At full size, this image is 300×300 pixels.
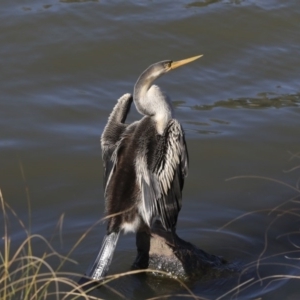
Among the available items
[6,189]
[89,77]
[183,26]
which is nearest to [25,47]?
[89,77]

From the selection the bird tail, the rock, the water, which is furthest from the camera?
the water

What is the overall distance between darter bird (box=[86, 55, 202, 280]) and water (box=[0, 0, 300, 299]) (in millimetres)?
448

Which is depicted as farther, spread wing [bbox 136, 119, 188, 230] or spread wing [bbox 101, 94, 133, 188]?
spread wing [bbox 101, 94, 133, 188]

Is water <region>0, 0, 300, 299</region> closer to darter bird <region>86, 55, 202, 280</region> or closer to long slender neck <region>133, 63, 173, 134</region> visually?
darter bird <region>86, 55, 202, 280</region>

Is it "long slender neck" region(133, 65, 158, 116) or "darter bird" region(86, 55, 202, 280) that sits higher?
"long slender neck" region(133, 65, 158, 116)

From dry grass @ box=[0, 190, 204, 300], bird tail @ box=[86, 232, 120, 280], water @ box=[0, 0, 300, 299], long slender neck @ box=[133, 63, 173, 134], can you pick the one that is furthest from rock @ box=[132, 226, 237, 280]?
long slender neck @ box=[133, 63, 173, 134]

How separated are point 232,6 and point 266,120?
2674 mm

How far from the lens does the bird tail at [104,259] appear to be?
548 centimetres

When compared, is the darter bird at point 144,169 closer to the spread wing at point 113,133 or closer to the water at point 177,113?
the spread wing at point 113,133

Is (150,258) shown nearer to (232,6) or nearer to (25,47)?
(25,47)

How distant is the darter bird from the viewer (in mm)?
5523

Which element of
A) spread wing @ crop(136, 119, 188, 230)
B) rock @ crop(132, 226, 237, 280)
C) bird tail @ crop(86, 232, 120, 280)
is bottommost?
rock @ crop(132, 226, 237, 280)

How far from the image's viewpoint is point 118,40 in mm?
9617

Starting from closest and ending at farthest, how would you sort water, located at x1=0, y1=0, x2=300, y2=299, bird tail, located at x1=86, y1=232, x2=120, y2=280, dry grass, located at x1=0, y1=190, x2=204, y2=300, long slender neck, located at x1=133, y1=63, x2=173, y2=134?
dry grass, located at x1=0, y1=190, x2=204, y2=300, bird tail, located at x1=86, y1=232, x2=120, y2=280, long slender neck, located at x1=133, y1=63, x2=173, y2=134, water, located at x1=0, y1=0, x2=300, y2=299
